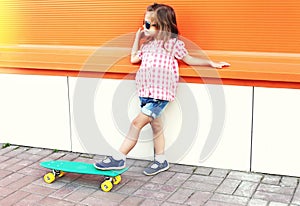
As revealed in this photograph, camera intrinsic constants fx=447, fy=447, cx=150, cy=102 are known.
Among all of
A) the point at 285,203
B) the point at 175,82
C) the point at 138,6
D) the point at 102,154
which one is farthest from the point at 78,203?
the point at 138,6

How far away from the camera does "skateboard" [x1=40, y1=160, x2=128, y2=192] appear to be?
145 inches

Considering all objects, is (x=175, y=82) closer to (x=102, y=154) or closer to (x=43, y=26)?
(x=102, y=154)

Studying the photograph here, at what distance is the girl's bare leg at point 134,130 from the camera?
153 inches

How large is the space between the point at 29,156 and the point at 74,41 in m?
1.26

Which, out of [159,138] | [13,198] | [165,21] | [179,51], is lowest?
[13,198]

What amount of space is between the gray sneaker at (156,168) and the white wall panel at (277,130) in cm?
80

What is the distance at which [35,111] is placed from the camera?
466cm

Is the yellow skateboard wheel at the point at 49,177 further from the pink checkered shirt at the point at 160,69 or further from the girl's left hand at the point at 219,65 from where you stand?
the girl's left hand at the point at 219,65

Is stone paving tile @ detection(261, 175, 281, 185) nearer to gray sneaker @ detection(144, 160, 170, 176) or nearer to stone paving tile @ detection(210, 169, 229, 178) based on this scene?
stone paving tile @ detection(210, 169, 229, 178)

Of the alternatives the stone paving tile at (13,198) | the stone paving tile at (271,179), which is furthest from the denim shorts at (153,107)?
the stone paving tile at (13,198)

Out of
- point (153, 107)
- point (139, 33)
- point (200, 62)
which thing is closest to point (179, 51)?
point (200, 62)

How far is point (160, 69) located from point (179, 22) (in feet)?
1.87

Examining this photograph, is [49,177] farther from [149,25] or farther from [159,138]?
[149,25]

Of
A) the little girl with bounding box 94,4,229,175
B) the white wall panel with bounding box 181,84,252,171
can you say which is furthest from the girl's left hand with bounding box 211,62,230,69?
the white wall panel with bounding box 181,84,252,171
